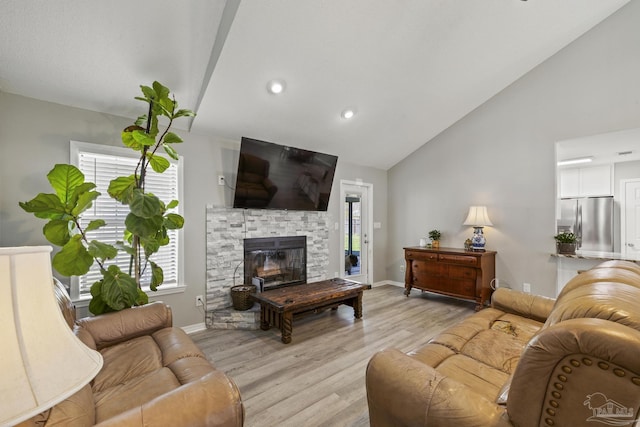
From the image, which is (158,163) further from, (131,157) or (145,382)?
(145,382)

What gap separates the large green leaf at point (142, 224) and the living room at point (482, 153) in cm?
100

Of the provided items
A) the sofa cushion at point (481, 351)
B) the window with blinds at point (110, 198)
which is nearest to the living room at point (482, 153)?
the window with blinds at point (110, 198)

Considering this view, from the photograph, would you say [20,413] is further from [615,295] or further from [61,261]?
[61,261]

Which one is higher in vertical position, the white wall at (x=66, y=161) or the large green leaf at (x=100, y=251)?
the white wall at (x=66, y=161)

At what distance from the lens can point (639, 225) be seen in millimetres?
4141

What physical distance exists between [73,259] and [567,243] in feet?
16.7

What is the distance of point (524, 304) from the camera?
7.59ft

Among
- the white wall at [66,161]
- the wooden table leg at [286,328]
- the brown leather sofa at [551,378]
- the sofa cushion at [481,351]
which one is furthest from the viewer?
the wooden table leg at [286,328]

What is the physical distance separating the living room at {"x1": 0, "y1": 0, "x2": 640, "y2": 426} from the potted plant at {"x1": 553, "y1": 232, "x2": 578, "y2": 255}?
13 cm

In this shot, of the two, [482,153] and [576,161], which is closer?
[482,153]

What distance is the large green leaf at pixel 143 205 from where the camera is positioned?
2.16 m

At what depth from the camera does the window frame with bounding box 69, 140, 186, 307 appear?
2.64 m

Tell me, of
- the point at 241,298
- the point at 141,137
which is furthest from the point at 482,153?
the point at 141,137

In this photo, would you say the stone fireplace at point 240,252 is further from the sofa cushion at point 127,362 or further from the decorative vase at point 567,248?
the decorative vase at point 567,248
